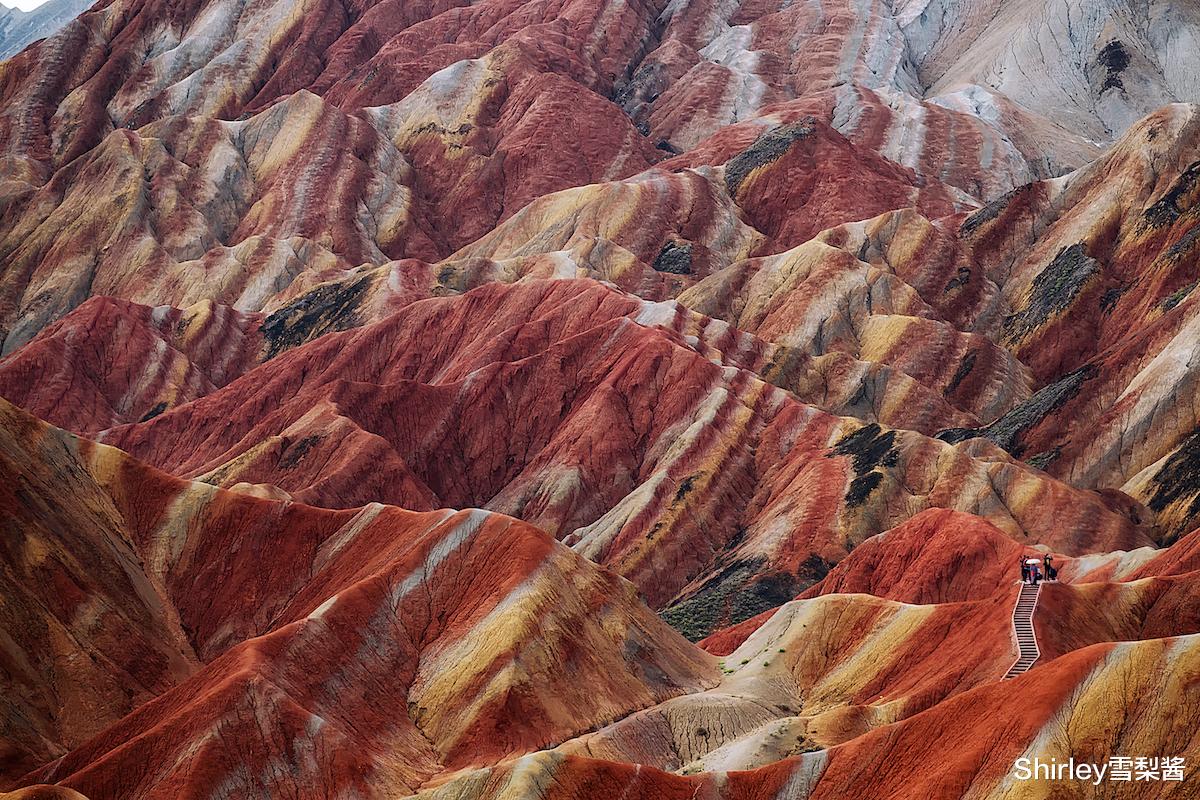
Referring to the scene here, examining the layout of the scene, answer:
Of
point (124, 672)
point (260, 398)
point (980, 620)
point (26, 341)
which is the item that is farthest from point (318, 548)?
point (26, 341)

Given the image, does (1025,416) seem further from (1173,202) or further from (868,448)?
(1173,202)

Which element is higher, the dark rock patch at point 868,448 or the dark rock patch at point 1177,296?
the dark rock patch at point 868,448

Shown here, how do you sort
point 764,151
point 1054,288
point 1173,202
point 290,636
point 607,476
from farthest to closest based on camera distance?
point 764,151
point 1054,288
point 1173,202
point 607,476
point 290,636

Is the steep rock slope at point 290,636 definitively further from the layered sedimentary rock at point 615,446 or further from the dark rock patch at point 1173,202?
the dark rock patch at point 1173,202

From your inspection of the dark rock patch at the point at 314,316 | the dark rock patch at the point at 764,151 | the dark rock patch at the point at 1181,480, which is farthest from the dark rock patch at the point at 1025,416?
the dark rock patch at the point at 314,316

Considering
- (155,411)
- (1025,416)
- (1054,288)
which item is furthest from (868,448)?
(155,411)

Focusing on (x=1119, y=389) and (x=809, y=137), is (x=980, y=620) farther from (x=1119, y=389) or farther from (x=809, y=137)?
(x=809, y=137)

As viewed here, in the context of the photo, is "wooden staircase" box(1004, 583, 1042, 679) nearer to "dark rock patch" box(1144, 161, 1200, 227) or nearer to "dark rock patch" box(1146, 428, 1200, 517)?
"dark rock patch" box(1146, 428, 1200, 517)
